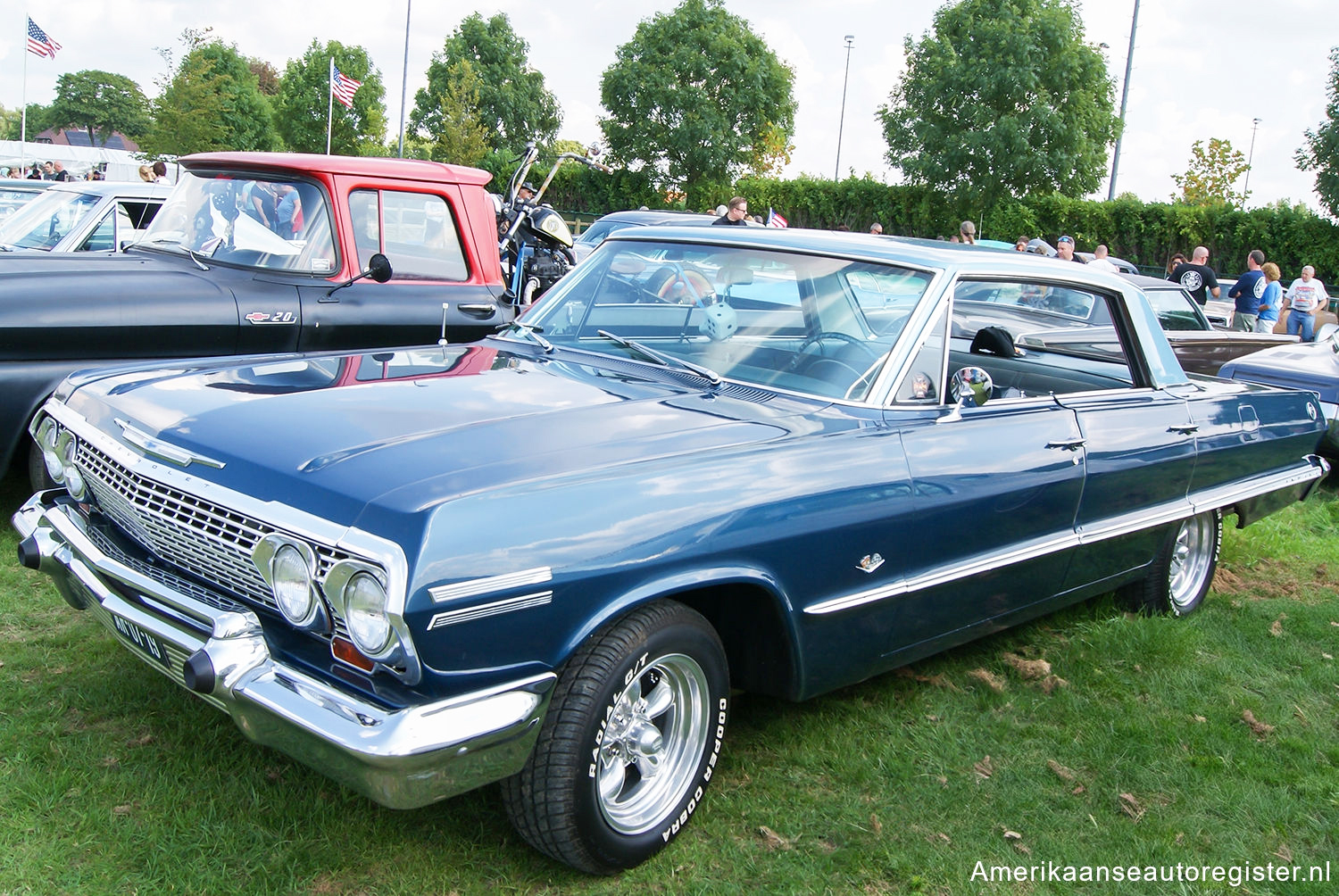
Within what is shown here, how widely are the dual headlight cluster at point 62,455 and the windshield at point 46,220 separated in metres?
4.52

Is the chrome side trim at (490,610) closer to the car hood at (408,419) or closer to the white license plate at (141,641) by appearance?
the car hood at (408,419)

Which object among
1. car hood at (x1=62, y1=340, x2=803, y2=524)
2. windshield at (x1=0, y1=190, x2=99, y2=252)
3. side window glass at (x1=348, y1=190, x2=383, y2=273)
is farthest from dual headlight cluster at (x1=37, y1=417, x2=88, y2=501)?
windshield at (x1=0, y1=190, x2=99, y2=252)

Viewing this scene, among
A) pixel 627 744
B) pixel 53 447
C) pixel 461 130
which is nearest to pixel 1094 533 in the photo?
pixel 627 744

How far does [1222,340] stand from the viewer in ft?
31.7

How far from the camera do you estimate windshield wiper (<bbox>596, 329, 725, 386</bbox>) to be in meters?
3.50

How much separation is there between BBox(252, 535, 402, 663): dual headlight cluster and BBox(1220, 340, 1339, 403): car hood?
7.14m

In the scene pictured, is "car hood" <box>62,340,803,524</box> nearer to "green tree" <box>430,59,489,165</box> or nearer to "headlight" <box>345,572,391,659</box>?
"headlight" <box>345,572,391,659</box>

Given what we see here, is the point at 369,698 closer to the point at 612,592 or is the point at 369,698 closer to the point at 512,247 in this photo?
the point at 612,592

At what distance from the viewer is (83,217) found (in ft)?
24.1

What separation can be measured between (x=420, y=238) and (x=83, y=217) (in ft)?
9.37

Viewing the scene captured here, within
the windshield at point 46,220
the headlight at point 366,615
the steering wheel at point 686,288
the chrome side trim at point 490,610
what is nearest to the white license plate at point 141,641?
the headlight at point 366,615

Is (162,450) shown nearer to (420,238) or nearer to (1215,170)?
(420,238)

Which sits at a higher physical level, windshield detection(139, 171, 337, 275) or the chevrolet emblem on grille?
windshield detection(139, 171, 337, 275)

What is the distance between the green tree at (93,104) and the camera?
86562mm
